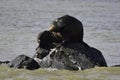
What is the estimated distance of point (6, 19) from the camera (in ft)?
85.5

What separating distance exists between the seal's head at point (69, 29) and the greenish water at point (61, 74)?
123 cm

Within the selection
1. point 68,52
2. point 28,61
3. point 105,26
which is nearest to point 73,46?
point 68,52

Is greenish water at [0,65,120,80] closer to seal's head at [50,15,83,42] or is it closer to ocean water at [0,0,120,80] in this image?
ocean water at [0,0,120,80]

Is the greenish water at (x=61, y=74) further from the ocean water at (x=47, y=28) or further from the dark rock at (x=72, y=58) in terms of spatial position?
the dark rock at (x=72, y=58)

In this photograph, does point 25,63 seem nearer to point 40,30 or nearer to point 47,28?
point 40,30

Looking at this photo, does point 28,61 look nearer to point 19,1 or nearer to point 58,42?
point 58,42

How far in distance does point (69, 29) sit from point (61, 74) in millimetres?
1766

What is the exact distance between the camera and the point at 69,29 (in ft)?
39.8

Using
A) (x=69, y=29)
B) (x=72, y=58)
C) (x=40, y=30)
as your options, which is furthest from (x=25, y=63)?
(x=40, y=30)

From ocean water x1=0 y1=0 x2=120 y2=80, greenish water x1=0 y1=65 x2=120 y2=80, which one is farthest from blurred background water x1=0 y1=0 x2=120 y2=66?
greenish water x1=0 y1=65 x2=120 y2=80

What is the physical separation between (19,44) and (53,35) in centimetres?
446

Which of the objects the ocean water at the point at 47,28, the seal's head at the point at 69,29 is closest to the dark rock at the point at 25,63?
the ocean water at the point at 47,28

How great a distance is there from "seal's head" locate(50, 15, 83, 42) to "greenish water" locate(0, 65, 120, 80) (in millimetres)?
1225

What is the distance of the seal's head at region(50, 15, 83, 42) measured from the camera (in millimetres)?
12086
